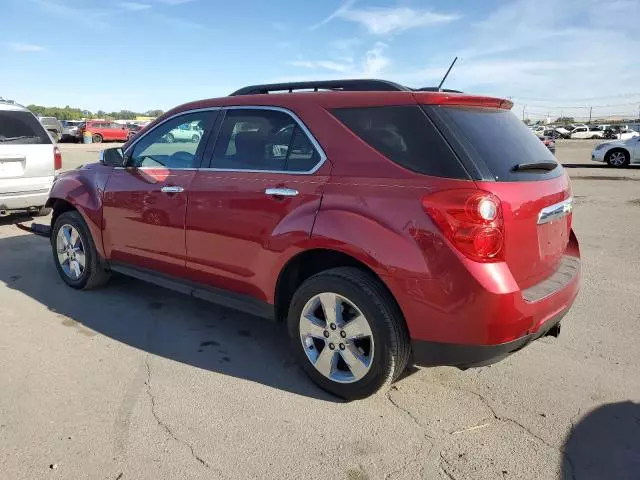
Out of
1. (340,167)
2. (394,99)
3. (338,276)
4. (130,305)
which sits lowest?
(130,305)

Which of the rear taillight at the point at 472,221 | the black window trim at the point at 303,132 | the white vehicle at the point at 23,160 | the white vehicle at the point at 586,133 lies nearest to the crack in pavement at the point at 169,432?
the black window trim at the point at 303,132

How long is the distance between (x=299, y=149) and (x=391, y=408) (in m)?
1.66

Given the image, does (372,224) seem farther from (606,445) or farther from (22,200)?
(22,200)

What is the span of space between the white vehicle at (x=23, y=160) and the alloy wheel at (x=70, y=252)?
9.21 feet

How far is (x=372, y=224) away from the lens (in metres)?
2.87

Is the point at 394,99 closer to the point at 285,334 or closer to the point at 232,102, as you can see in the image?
the point at 232,102

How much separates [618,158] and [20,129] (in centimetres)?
1959

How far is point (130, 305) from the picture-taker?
4727 millimetres

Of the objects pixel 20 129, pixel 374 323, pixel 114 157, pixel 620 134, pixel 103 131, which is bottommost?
pixel 103 131

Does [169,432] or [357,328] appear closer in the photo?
[169,432]

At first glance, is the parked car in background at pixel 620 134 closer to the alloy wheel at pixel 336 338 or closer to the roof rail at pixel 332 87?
the roof rail at pixel 332 87

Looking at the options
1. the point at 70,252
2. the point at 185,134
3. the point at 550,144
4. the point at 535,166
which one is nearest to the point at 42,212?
the point at 70,252

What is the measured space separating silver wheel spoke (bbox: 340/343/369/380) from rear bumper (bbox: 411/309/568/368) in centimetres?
31

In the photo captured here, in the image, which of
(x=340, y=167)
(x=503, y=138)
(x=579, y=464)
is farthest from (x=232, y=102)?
(x=579, y=464)
